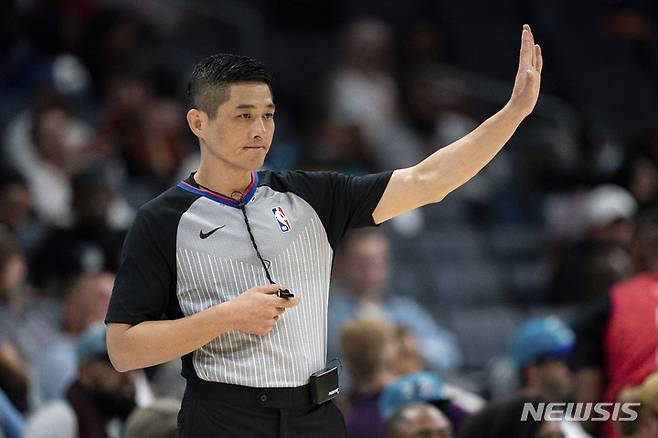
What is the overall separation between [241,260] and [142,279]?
0.92ft

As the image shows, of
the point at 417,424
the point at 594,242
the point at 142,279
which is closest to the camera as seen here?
the point at 142,279

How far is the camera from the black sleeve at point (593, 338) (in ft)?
17.8

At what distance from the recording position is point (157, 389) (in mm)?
6059

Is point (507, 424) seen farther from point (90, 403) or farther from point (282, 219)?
point (90, 403)

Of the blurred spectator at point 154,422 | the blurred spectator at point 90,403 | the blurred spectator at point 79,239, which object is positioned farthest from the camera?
the blurred spectator at point 79,239

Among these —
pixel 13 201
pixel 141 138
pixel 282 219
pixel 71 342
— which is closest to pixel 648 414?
pixel 282 219

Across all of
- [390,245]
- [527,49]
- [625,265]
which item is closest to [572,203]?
[390,245]

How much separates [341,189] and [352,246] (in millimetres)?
4139

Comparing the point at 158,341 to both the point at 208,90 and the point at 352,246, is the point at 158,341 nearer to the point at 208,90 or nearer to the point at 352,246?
the point at 208,90

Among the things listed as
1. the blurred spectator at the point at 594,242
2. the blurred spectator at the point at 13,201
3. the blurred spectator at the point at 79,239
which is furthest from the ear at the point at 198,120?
the blurred spectator at the point at 594,242

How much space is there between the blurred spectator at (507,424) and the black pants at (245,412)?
4.64ft

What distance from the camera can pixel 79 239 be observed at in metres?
7.54

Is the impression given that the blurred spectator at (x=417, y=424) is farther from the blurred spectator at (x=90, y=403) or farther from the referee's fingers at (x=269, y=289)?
the referee's fingers at (x=269, y=289)

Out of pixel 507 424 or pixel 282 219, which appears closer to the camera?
pixel 282 219
